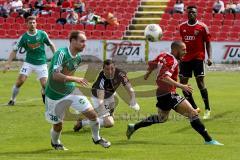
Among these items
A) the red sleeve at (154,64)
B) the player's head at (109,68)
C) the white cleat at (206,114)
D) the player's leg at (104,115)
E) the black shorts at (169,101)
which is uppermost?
the red sleeve at (154,64)

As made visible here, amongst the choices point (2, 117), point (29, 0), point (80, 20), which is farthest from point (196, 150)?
point (29, 0)

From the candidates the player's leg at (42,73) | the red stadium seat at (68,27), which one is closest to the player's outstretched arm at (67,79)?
the player's leg at (42,73)

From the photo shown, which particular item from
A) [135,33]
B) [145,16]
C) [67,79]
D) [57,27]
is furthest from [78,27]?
[67,79]

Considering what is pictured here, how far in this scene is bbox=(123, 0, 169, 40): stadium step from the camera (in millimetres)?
39656

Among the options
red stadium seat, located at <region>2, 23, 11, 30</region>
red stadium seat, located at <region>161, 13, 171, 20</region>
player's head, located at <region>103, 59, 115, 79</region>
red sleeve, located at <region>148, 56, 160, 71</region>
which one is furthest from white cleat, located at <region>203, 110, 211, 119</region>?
red stadium seat, located at <region>2, 23, 11, 30</region>

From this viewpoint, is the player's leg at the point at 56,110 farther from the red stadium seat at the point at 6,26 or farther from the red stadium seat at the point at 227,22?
the red stadium seat at the point at 6,26

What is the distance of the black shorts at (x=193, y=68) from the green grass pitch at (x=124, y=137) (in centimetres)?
113

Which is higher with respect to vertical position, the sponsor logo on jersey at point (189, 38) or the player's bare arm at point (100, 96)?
the sponsor logo on jersey at point (189, 38)

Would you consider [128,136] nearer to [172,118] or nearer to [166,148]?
[166,148]

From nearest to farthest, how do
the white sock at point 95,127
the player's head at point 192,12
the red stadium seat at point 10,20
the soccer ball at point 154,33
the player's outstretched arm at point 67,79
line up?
the player's outstretched arm at point 67,79, the white sock at point 95,127, the player's head at point 192,12, the soccer ball at point 154,33, the red stadium seat at point 10,20

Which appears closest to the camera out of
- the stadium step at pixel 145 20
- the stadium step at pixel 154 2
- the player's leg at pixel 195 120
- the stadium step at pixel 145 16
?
the player's leg at pixel 195 120

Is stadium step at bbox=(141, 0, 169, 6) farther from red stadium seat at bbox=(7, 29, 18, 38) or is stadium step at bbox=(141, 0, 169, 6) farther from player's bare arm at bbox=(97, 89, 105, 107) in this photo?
player's bare arm at bbox=(97, 89, 105, 107)

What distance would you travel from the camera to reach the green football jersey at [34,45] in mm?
18875

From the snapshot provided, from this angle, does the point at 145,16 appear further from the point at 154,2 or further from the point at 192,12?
the point at 192,12
